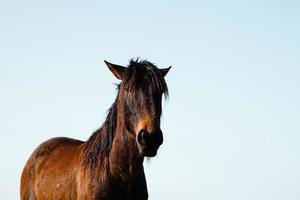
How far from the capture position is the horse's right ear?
8.52 metres

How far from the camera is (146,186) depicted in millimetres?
8422

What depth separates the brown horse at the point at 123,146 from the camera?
751 centimetres

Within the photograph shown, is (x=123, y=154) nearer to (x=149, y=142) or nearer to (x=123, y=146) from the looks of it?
(x=123, y=146)

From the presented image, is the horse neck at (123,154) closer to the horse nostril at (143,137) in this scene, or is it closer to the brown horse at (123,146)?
the brown horse at (123,146)

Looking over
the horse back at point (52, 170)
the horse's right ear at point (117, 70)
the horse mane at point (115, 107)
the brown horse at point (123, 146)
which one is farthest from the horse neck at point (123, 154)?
the horse back at point (52, 170)

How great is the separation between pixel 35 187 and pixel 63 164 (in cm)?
133

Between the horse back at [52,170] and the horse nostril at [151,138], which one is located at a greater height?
the horse nostril at [151,138]

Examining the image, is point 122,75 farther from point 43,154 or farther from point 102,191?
point 43,154

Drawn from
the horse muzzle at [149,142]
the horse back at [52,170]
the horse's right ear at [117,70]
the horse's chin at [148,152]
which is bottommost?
the horse back at [52,170]

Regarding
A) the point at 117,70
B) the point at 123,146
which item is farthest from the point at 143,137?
the point at 117,70

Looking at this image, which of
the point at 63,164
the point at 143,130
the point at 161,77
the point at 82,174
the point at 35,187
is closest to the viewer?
the point at 143,130

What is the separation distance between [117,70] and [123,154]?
4.47ft

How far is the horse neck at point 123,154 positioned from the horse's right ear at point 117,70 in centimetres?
45

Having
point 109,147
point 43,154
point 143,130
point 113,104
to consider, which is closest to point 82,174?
point 109,147
